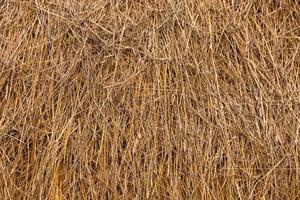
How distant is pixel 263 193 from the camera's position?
4.25 feet

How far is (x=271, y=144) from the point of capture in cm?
132

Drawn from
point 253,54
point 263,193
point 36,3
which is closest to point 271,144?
point 263,193

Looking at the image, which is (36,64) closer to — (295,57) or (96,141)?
(96,141)

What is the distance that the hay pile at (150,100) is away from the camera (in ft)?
4.29

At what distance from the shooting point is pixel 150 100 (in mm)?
1354

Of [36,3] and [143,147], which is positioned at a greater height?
[36,3]

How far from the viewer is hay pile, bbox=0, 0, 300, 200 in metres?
1.31

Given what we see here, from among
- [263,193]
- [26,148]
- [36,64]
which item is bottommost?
[263,193]

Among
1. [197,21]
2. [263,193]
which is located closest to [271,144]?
[263,193]

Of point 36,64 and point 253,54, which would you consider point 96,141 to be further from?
point 253,54

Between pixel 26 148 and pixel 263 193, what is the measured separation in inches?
25.4

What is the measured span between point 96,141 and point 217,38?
45 centimetres

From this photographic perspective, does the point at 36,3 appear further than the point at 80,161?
Yes

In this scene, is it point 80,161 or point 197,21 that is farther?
point 197,21
